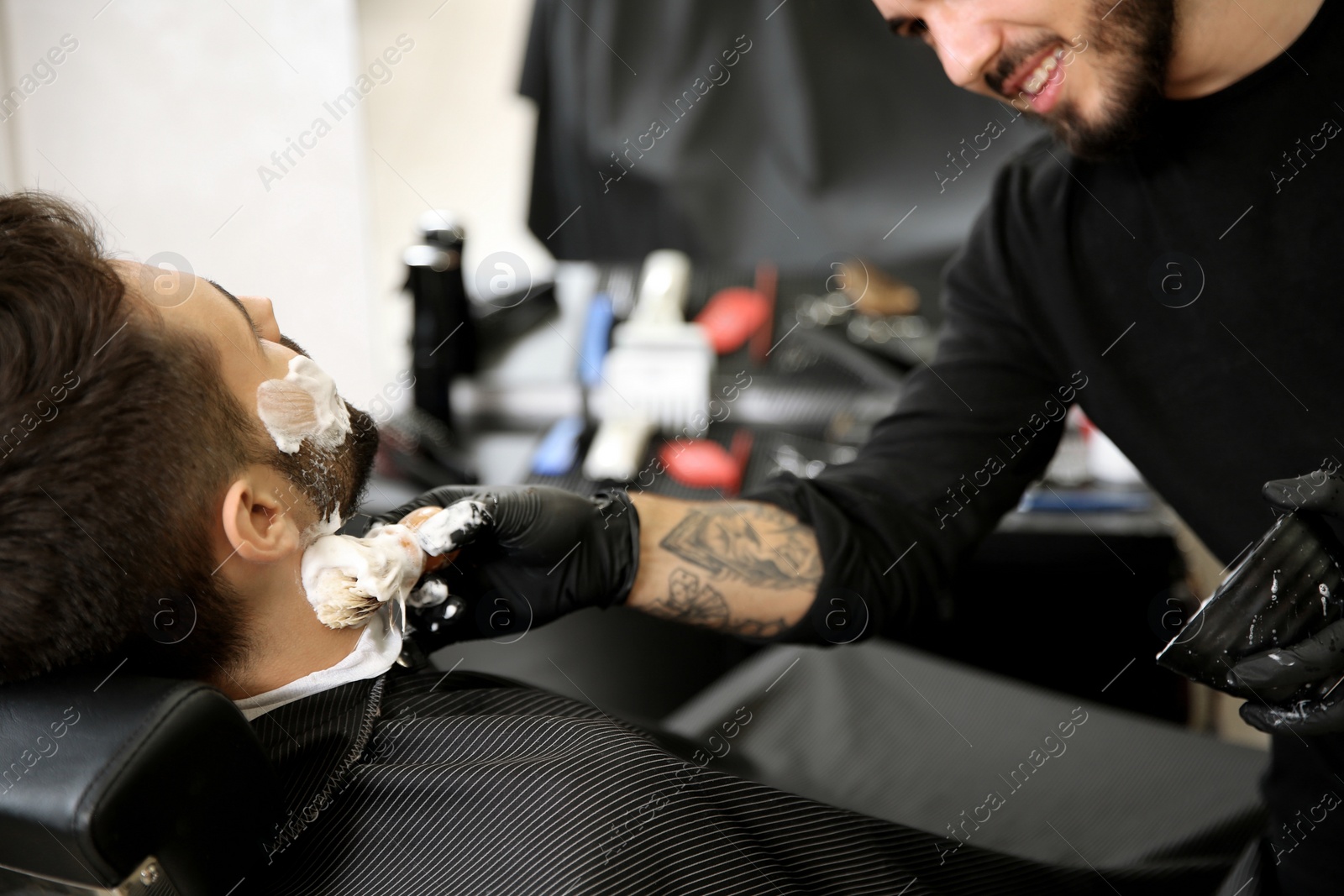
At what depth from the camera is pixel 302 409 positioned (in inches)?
34.2

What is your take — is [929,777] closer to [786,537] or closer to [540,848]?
[786,537]

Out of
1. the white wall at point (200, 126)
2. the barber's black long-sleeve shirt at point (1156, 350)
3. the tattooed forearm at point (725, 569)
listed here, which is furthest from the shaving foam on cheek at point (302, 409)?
the white wall at point (200, 126)

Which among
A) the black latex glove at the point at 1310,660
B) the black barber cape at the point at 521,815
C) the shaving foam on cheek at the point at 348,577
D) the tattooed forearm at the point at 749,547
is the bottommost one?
the black barber cape at the point at 521,815

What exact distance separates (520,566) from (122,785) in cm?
52

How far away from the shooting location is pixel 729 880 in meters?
0.91

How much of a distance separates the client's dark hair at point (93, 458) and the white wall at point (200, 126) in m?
1.29

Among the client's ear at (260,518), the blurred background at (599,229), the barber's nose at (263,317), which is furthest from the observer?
the blurred background at (599,229)

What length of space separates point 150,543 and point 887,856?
0.82m

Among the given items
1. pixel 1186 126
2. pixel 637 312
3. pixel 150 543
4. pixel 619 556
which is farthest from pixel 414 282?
pixel 1186 126

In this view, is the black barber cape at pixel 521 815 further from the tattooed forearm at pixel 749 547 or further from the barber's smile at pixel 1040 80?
the barber's smile at pixel 1040 80

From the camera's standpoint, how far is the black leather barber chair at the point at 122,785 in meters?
0.63

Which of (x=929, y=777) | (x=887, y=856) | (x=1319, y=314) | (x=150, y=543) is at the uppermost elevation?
(x=1319, y=314)

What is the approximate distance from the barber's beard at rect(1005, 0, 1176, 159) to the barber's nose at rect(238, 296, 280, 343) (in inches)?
35.9

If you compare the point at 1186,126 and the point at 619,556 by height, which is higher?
the point at 1186,126
